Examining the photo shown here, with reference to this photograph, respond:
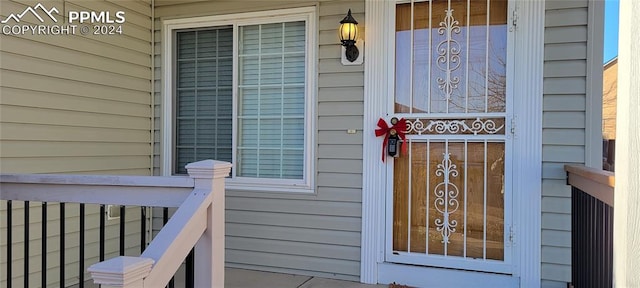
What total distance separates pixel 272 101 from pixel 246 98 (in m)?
0.24

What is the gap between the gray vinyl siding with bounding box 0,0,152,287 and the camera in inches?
117

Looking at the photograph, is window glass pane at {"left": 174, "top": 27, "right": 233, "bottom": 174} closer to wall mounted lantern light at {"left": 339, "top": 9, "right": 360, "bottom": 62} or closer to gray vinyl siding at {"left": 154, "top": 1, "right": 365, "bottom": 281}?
gray vinyl siding at {"left": 154, "top": 1, "right": 365, "bottom": 281}

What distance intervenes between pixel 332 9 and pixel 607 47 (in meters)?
1.89

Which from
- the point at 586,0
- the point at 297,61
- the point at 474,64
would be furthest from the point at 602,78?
the point at 297,61

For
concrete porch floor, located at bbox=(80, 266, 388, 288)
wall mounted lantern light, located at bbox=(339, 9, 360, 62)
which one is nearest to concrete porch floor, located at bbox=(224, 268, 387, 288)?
concrete porch floor, located at bbox=(80, 266, 388, 288)

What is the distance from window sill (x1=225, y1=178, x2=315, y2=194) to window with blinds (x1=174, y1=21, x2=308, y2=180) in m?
0.08

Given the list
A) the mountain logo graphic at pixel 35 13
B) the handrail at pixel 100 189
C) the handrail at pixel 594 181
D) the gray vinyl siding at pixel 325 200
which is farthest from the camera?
the gray vinyl siding at pixel 325 200

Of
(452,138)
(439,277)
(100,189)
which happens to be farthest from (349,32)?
(100,189)

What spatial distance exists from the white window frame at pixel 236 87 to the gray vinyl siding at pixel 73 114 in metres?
0.17

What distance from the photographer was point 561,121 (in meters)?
2.99

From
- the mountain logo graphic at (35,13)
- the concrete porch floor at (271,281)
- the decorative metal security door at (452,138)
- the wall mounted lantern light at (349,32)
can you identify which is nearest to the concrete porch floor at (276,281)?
the concrete porch floor at (271,281)

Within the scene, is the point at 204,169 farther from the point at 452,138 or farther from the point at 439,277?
the point at 439,277

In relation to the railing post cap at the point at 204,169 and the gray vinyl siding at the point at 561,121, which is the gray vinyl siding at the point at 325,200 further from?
the railing post cap at the point at 204,169

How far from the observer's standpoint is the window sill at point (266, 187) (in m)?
3.63
